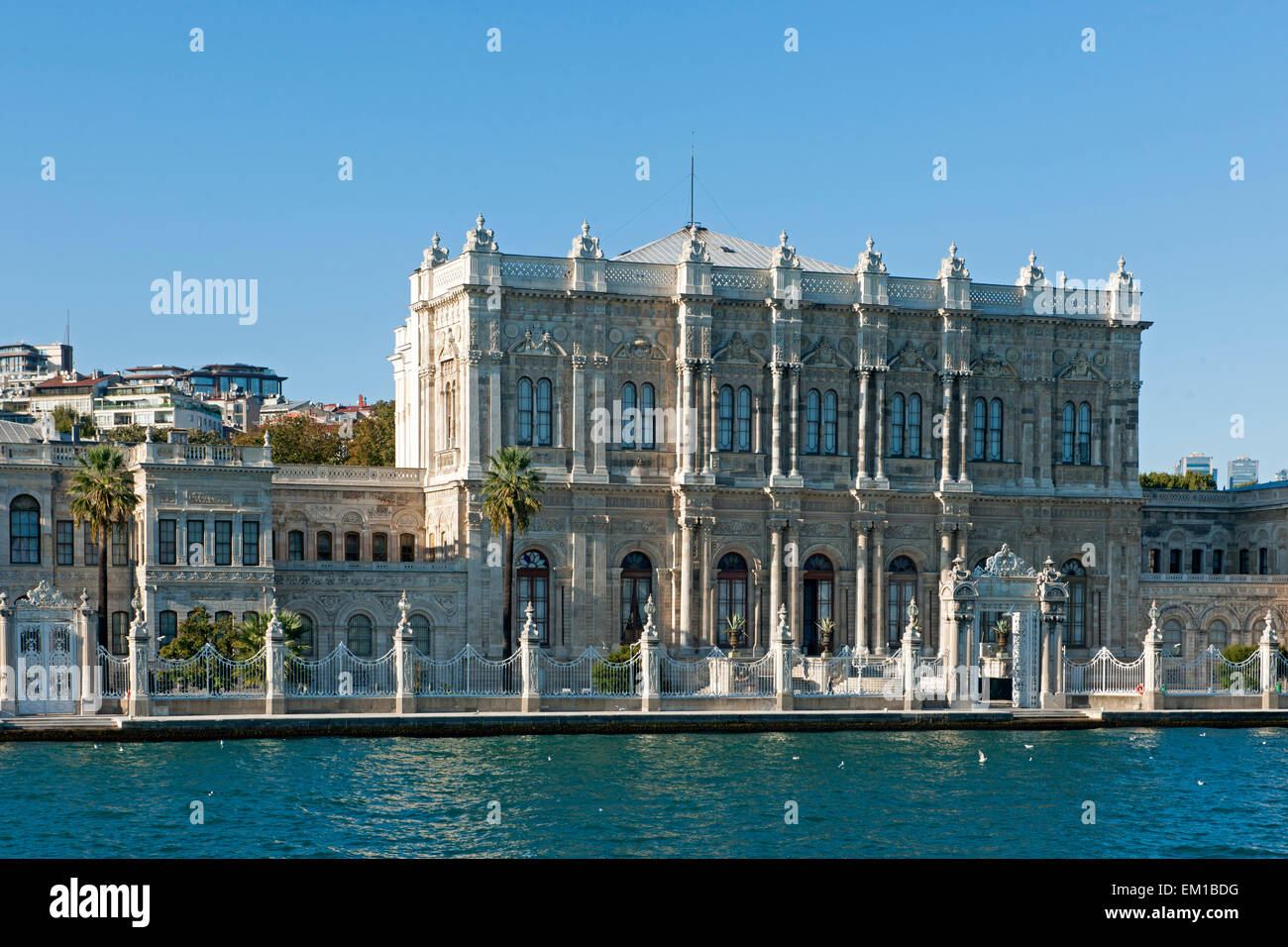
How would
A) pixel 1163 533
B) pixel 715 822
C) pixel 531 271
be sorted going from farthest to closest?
1. pixel 1163 533
2. pixel 531 271
3. pixel 715 822

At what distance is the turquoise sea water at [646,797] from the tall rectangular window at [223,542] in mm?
11384

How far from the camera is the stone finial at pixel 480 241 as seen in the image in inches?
2053

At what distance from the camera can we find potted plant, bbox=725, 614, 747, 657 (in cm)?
5317

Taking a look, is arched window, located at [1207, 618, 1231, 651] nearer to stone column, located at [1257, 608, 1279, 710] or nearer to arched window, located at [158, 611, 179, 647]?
stone column, located at [1257, 608, 1279, 710]

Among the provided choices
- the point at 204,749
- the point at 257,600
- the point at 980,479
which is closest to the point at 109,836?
the point at 204,749

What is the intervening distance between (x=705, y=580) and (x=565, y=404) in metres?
6.44

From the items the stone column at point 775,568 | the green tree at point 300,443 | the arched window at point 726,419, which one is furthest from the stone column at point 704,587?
the green tree at point 300,443

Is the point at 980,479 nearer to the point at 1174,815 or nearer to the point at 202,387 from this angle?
the point at 1174,815

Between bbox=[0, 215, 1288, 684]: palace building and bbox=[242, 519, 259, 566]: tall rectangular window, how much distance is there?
0.08 meters

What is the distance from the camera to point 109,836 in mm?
27688

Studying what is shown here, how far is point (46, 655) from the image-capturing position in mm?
39281

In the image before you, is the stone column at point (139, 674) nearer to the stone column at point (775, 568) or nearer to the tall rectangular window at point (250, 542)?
the tall rectangular window at point (250, 542)

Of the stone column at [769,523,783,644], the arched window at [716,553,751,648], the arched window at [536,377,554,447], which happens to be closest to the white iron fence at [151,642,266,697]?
the arched window at [536,377,554,447]
